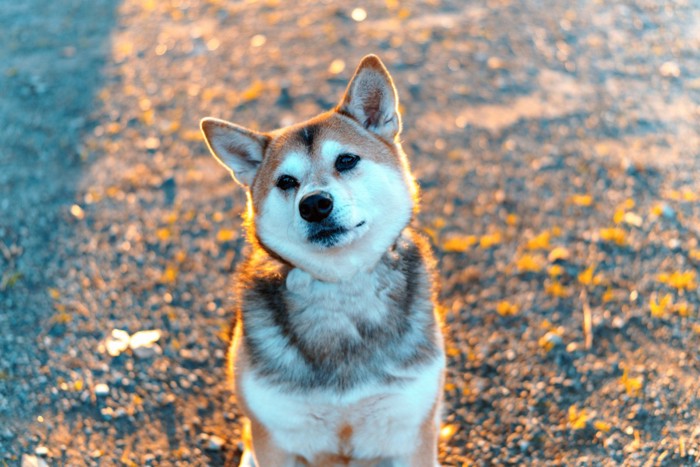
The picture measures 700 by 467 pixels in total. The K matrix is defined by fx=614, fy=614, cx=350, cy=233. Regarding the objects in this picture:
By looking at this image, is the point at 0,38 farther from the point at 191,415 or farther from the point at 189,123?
the point at 191,415

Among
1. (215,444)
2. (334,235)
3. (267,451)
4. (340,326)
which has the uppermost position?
(334,235)

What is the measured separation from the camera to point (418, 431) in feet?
9.86

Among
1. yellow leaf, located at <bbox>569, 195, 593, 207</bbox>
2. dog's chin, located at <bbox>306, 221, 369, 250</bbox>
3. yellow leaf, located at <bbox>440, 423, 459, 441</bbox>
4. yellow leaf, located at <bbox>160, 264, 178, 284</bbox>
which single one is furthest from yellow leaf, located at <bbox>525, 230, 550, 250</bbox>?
yellow leaf, located at <bbox>160, 264, 178, 284</bbox>

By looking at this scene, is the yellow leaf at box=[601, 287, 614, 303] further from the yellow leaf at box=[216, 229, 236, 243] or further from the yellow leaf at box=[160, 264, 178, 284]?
the yellow leaf at box=[160, 264, 178, 284]

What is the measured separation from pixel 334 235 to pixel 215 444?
1.69 meters

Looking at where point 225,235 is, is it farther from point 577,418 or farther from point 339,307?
point 577,418

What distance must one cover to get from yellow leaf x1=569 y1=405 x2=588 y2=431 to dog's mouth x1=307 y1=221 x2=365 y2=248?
76.3 inches

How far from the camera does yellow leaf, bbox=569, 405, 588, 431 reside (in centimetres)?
367

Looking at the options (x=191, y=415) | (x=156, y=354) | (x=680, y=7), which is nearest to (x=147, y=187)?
(x=156, y=354)

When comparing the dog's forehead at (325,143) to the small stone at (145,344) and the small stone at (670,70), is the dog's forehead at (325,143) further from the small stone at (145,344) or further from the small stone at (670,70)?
the small stone at (670,70)

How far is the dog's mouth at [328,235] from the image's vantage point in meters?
2.85

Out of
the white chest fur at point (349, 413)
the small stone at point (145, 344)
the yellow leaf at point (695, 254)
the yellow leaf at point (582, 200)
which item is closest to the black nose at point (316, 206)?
the white chest fur at point (349, 413)

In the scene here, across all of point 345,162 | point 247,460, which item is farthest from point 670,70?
point 247,460

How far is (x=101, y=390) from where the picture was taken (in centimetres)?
389
